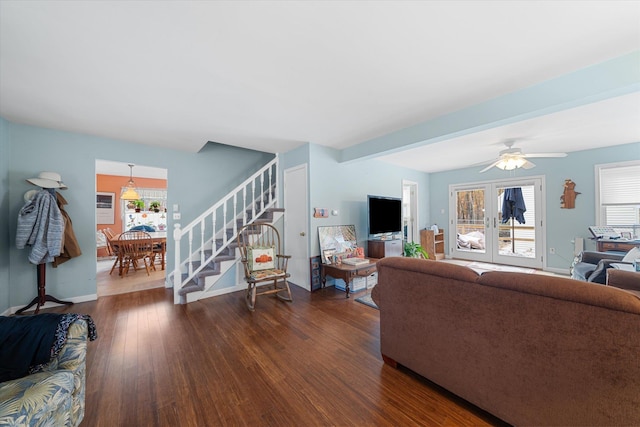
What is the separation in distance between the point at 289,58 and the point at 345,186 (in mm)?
2869

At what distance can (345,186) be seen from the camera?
14.9 ft

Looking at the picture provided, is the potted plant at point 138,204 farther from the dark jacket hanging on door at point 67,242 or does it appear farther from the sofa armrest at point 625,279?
the sofa armrest at point 625,279

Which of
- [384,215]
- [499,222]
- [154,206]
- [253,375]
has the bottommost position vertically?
[253,375]

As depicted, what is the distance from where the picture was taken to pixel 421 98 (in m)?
2.50

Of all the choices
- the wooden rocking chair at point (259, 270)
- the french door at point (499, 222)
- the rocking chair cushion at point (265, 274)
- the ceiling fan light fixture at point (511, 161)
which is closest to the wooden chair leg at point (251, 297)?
the wooden rocking chair at point (259, 270)

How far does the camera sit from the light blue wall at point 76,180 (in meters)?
3.12

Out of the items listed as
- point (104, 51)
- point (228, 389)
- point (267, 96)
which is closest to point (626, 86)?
point (267, 96)

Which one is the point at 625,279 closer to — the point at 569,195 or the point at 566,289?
the point at 566,289

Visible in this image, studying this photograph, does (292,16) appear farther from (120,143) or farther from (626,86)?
(120,143)

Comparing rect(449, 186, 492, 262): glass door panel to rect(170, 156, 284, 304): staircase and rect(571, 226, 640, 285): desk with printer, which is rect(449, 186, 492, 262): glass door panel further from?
rect(170, 156, 284, 304): staircase

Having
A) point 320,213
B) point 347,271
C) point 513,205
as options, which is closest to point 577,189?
point 513,205

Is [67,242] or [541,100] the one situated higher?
[541,100]

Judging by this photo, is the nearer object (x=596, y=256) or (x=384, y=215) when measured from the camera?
(x=596, y=256)

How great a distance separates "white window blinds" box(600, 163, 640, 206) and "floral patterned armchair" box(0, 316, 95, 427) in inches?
286
